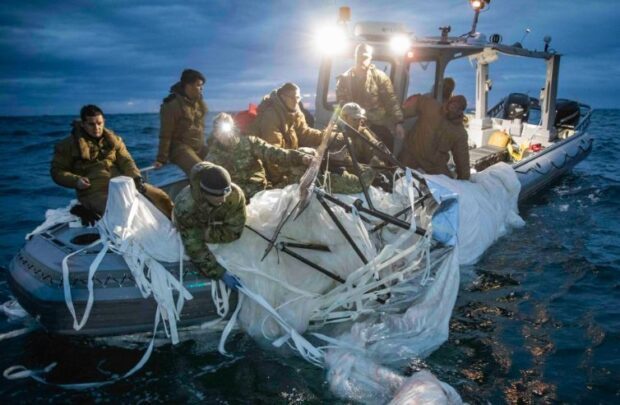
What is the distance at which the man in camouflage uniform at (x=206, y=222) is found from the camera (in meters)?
4.01

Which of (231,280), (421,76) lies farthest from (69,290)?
(421,76)

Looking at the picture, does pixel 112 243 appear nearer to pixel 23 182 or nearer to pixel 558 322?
pixel 558 322

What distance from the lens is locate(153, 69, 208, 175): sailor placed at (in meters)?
5.65

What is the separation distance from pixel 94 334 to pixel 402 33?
20.8ft

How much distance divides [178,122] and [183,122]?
2.4 inches

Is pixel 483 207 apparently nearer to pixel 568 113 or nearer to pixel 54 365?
pixel 54 365

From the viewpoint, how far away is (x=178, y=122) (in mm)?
5770

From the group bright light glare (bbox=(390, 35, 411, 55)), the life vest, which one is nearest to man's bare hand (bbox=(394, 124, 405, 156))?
bright light glare (bbox=(390, 35, 411, 55))

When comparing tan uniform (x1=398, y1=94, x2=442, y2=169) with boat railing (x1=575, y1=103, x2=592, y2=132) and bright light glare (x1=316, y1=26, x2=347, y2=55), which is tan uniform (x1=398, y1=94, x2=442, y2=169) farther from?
boat railing (x1=575, y1=103, x2=592, y2=132)

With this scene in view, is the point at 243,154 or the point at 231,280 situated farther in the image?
the point at 243,154

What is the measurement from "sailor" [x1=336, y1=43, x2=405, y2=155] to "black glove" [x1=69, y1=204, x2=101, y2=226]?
12.8ft

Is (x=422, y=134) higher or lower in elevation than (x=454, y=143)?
higher

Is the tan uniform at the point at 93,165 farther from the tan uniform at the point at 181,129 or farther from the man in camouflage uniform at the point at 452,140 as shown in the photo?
the man in camouflage uniform at the point at 452,140

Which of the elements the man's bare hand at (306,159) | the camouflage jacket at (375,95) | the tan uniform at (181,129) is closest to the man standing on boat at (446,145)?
the camouflage jacket at (375,95)
